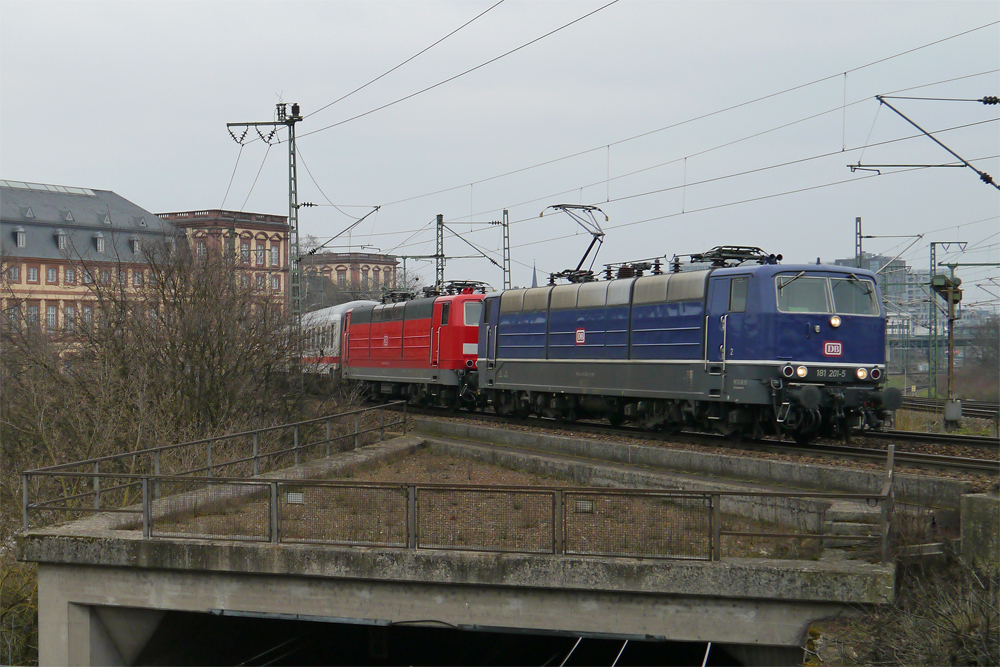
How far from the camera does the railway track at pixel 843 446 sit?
13.0 metres

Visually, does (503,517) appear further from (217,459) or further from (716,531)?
(217,459)

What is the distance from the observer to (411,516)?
10.5 m

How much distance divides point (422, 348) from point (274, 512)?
53.8 feet

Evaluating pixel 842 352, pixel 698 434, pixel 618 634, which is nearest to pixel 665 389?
pixel 698 434

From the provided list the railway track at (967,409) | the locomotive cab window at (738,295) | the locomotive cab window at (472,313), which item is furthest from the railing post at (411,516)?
the railway track at (967,409)

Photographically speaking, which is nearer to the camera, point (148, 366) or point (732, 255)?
point (732, 255)

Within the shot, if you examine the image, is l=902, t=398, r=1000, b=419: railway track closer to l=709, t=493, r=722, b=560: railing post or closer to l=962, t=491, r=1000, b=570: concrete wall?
l=962, t=491, r=1000, b=570: concrete wall

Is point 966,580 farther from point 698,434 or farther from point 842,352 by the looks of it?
point 698,434

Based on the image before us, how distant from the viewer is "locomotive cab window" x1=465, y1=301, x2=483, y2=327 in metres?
25.5

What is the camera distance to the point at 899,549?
9.29 m

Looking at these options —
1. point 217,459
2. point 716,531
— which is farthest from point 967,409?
point 716,531

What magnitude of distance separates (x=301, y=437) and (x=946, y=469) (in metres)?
14.6

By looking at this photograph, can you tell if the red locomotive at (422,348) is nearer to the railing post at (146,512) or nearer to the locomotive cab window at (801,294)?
the locomotive cab window at (801,294)

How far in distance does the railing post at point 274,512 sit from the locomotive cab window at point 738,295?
8.39m
